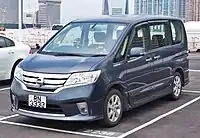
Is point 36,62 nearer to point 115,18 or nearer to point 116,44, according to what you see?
point 116,44

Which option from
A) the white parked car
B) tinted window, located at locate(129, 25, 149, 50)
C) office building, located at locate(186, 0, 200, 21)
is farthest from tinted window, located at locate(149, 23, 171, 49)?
office building, located at locate(186, 0, 200, 21)

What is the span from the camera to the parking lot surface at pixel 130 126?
6047mm

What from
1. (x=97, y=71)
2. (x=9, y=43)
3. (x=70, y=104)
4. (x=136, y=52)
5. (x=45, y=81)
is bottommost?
(x=70, y=104)

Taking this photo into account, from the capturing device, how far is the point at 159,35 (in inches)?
314

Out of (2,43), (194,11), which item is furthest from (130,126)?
(194,11)

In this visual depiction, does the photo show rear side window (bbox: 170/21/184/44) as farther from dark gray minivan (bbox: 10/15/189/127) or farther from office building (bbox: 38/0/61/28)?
office building (bbox: 38/0/61/28)

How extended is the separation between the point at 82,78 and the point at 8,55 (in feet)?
16.5

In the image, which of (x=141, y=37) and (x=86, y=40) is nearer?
(x=86, y=40)

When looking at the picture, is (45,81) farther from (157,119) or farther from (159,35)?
(159,35)

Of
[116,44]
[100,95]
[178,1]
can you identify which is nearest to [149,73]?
[116,44]

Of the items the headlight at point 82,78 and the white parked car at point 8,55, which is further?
the white parked car at point 8,55

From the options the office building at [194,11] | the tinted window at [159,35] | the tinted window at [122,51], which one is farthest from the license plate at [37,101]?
the office building at [194,11]

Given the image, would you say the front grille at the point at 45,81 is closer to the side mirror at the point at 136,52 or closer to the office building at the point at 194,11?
the side mirror at the point at 136,52

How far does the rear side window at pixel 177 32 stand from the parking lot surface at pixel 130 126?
A: 1465mm
